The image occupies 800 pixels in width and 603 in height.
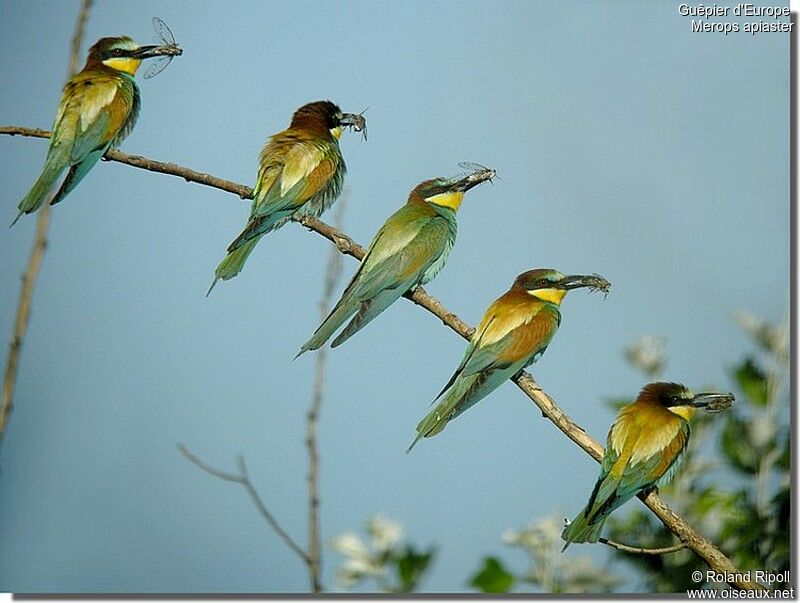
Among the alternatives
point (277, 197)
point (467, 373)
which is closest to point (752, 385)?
point (467, 373)

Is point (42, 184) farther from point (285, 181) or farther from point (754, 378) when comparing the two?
point (754, 378)

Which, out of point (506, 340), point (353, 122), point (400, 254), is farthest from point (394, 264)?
point (353, 122)

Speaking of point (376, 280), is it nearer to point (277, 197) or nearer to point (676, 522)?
point (277, 197)

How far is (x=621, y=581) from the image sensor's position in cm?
234

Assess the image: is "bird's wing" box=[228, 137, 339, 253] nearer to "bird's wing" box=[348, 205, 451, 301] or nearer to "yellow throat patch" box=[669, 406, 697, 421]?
"bird's wing" box=[348, 205, 451, 301]

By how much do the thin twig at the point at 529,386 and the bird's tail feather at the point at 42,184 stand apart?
0.30ft

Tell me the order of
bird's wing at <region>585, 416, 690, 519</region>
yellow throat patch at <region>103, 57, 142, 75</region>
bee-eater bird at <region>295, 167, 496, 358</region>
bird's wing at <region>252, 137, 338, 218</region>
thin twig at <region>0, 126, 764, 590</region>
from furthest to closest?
1. yellow throat patch at <region>103, 57, 142, 75</region>
2. bird's wing at <region>252, 137, 338, 218</region>
3. bee-eater bird at <region>295, 167, 496, 358</region>
4. bird's wing at <region>585, 416, 690, 519</region>
5. thin twig at <region>0, 126, 764, 590</region>

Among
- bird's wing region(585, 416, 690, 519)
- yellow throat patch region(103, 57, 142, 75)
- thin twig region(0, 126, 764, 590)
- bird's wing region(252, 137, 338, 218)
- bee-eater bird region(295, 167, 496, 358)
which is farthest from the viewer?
yellow throat patch region(103, 57, 142, 75)

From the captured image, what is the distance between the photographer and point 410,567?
2.32 metres

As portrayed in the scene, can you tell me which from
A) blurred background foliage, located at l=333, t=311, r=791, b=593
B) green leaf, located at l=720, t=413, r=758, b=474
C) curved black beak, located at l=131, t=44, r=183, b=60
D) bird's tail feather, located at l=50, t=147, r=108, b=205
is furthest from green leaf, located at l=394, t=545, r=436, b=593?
curved black beak, located at l=131, t=44, r=183, b=60

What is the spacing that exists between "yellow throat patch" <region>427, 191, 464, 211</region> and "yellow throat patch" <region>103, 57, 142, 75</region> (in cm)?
74

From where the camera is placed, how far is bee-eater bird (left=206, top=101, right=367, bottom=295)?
236 cm

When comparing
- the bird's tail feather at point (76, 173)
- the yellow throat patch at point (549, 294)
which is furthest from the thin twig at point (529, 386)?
the yellow throat patch at point (549, 294)

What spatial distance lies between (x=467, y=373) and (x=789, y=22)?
3.60 ft
